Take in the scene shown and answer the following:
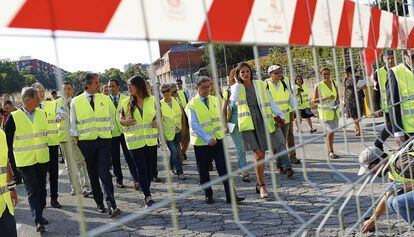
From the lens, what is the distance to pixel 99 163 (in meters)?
5.60

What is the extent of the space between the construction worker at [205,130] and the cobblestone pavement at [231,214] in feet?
1.35

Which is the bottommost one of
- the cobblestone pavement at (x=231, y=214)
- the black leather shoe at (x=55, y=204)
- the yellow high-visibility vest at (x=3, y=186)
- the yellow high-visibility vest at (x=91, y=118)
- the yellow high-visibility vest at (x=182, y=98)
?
the cobblestone pavement at (x=231, y=214)

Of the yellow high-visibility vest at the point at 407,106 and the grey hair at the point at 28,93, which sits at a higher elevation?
the grey hair at the point at 28,93

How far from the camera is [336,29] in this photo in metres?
2.34

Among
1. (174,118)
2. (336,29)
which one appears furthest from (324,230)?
(174,118)

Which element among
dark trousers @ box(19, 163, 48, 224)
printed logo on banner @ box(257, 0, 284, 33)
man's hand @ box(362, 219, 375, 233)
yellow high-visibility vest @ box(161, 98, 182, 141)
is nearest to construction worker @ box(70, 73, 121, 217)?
dark trousers @ box(19, 163, 48, 224)

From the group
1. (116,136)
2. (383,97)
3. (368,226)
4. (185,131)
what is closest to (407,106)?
(383,97)

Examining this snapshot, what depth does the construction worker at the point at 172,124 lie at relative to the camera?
7738 mm

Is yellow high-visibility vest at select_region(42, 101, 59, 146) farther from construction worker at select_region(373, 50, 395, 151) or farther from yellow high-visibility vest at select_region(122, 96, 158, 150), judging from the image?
construction worker at select_region(373, 50, 395, 151)

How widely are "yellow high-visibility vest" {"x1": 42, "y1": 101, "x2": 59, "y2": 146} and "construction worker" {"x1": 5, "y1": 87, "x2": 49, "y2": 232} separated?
1039mm

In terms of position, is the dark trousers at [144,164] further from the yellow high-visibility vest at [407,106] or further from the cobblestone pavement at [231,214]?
the yellow high-visibility vest at [407,106]

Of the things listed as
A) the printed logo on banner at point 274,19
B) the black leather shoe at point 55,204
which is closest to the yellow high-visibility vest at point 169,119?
the black leather shoe at point 55,204

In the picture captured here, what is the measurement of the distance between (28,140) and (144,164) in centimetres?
145

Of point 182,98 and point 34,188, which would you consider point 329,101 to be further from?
point 34,188
